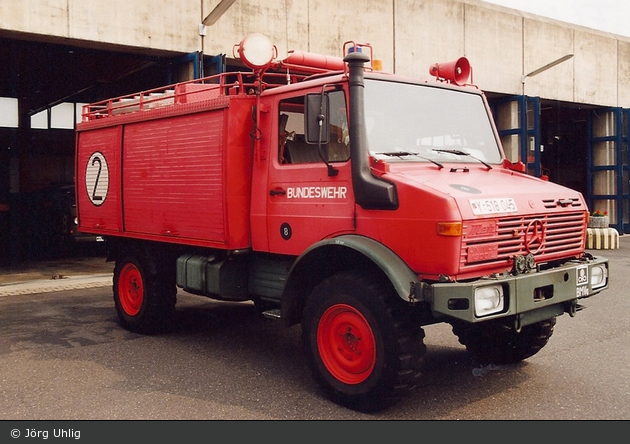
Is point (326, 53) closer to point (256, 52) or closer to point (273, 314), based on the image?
point (256, 52)

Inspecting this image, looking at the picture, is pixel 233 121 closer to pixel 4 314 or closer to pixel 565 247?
pixel 565 247

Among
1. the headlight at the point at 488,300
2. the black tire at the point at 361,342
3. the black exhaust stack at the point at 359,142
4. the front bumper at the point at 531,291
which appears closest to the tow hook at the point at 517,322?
the front bumper at the point at 531,291

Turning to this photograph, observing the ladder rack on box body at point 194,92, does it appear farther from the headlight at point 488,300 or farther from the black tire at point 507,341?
the black tire at point 507,341

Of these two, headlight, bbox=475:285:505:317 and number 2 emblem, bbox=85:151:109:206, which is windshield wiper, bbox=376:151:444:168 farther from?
number 2 emblem, bbox=85:151:109:206

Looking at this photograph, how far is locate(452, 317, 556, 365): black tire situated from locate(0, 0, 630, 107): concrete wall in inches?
366

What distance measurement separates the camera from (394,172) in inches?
190

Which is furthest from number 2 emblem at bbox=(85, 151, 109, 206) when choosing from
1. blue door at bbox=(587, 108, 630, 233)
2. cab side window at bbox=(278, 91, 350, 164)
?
blue door at bbox=(587, 108, 630, 233)

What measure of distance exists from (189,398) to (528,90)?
1763 centimetres

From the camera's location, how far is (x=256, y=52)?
18.9 ft

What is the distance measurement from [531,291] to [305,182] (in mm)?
1982

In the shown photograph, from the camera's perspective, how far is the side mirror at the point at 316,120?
191 inches

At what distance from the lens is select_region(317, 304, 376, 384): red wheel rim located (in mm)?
4742

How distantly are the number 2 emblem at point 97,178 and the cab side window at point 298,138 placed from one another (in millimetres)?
3096

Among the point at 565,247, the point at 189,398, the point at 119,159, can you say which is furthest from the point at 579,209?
the point at 119,159
